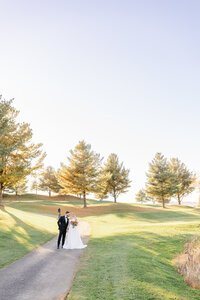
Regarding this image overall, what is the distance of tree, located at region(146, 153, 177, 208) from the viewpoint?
4566 cm

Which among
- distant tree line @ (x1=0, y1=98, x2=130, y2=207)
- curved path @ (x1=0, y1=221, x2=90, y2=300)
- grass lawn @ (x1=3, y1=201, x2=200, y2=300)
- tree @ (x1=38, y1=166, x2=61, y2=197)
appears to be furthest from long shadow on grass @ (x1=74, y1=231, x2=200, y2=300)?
tree @ (x1=38, y1=166, x2=61, y2=197)

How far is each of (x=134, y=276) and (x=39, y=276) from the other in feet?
11.5

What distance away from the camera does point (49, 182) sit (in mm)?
70750

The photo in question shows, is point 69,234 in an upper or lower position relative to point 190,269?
upper

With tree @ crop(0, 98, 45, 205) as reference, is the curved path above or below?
below

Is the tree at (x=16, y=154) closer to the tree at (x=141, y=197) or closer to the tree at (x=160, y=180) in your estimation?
the tree at (x=160, y=180)

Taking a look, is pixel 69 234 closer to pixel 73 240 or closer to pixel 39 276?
pixel 73 240

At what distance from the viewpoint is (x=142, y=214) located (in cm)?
3422

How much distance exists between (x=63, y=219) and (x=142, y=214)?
80.5ft

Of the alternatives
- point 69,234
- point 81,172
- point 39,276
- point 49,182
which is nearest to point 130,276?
point 39,276

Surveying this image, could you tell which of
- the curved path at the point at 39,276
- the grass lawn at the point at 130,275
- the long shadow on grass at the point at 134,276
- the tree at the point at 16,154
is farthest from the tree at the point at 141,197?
the curved path at the point at 39,276

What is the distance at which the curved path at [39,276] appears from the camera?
19.5 feet

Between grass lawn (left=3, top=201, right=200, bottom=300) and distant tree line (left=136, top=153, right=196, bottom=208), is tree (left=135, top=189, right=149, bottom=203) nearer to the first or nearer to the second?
distant tree line (left=136, top=153, right=196, bottom=208)

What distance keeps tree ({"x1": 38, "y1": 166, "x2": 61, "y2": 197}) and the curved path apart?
61666mm
